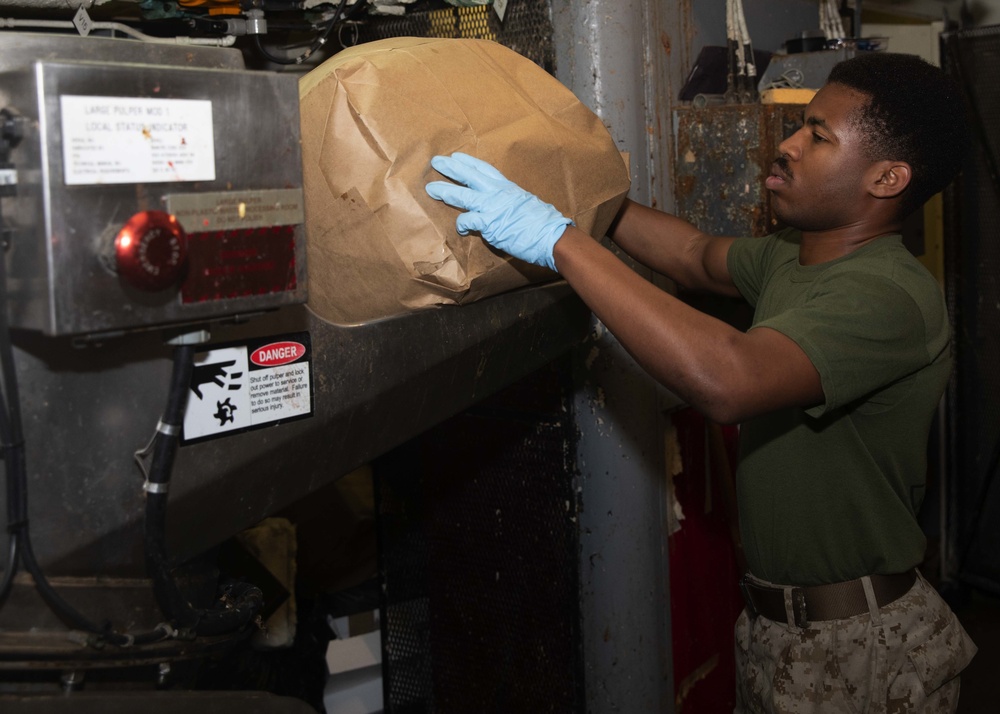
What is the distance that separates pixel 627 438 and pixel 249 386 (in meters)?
0.94

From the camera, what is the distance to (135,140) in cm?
81

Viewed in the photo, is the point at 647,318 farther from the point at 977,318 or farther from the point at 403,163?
the point at 977,318

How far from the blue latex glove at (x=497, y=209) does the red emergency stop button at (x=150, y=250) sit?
1.29 ft

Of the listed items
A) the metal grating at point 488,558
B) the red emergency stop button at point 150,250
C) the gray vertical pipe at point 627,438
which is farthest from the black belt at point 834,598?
the red emergency stop button at point 150,250

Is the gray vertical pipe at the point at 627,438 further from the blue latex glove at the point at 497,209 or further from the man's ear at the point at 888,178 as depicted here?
the blue latex glove at the point at 497,209

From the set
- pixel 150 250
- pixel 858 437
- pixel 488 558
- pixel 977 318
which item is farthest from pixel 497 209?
pixel 977 318

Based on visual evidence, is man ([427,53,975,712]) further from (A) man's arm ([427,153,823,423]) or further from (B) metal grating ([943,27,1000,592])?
(B) metal grating ([943,27,1000,592])

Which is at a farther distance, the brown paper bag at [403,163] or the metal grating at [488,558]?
the metal grating at [488,558]

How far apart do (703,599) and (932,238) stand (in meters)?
1.98

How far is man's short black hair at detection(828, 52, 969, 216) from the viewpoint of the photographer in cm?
147

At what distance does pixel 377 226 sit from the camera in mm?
1143

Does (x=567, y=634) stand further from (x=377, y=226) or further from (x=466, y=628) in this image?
(x=377, y=226)

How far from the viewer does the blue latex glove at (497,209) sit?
1155mm

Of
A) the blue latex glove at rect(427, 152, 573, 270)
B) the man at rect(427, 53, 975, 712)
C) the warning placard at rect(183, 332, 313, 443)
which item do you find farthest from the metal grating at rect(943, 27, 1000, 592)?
the warning placard at rect(183, 332, 313, 443)
